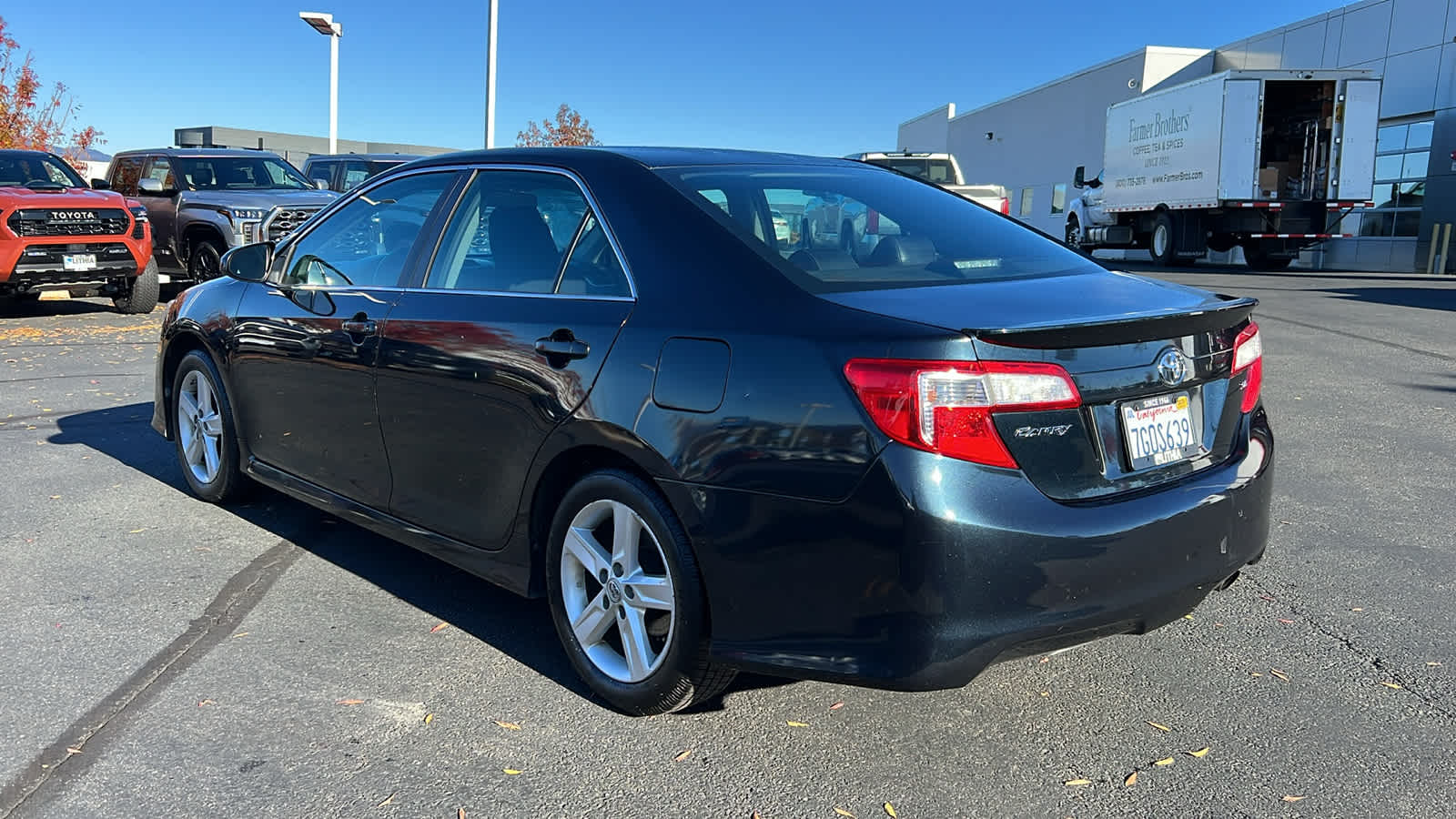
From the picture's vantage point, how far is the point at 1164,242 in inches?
1056

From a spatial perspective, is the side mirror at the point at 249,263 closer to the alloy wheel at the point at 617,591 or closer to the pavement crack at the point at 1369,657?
the alloy wheel at the point at 617,591

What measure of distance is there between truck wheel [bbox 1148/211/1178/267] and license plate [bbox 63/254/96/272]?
70.6 ft

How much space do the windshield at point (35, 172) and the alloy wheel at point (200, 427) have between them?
10.0 m

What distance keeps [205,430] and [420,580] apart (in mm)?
1657

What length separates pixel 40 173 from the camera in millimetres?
14031

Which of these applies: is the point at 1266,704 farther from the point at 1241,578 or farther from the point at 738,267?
the point at 738,267

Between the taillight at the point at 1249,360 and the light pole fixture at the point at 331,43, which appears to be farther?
the light pole fixture at the point at 331,43

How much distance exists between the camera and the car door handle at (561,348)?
3311 millimetres

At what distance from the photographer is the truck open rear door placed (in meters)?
22.5

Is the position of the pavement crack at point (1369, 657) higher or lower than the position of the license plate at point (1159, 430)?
lower

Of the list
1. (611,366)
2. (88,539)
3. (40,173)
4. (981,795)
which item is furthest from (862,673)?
(40,173)

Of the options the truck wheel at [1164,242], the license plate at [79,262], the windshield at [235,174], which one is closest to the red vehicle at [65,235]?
the license plate at [79,262]

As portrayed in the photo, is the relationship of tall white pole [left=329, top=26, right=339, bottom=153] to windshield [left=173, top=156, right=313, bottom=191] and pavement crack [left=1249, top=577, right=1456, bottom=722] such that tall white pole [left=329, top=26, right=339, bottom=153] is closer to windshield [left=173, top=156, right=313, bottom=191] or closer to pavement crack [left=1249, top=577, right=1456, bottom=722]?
windshield [left=173, top=156, right=313, bottom=191]

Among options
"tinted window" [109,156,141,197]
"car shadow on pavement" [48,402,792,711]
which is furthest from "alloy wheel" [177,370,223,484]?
"tinted window" [109,156,141,197]
